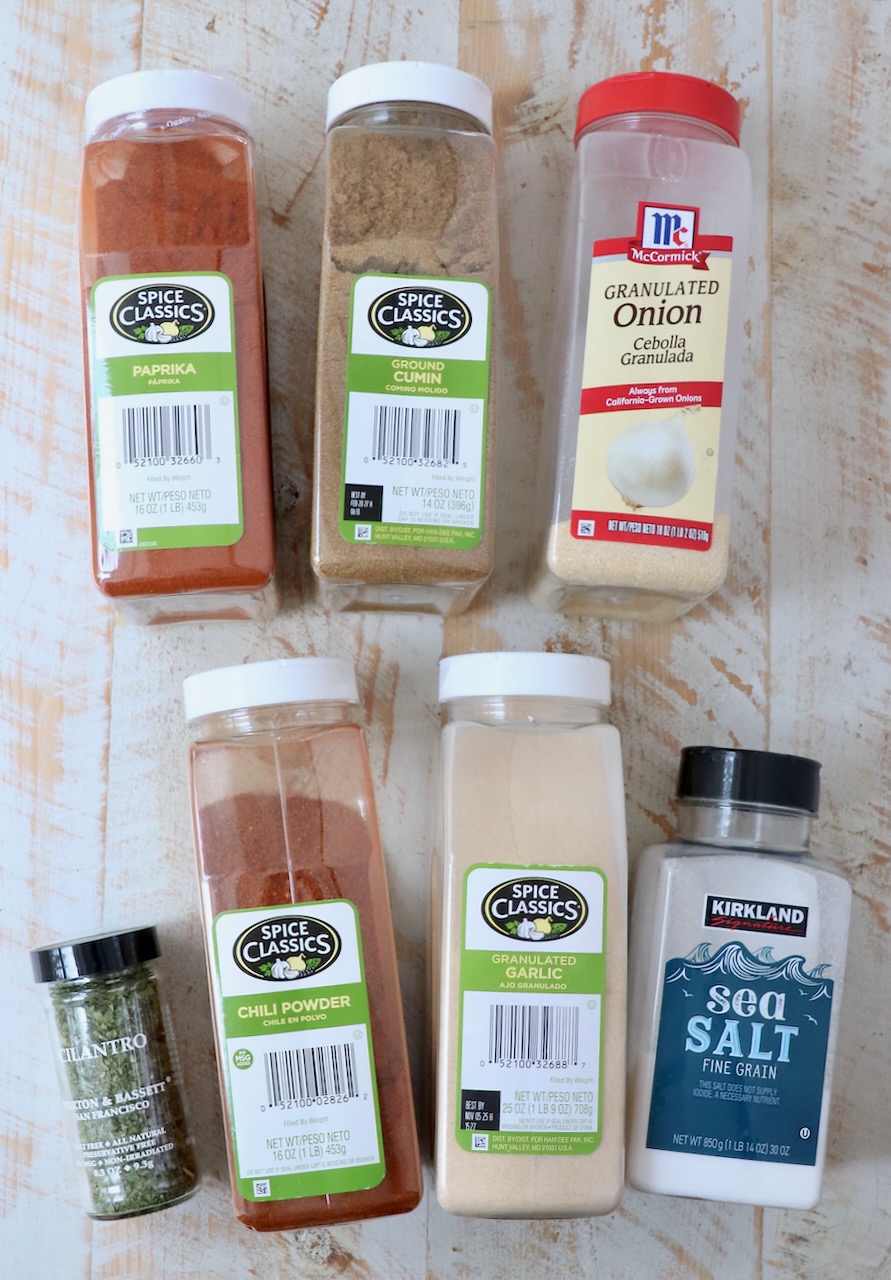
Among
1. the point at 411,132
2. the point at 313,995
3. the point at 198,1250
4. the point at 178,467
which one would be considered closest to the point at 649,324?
the point at 411,132

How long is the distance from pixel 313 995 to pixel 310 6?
0.72 meters

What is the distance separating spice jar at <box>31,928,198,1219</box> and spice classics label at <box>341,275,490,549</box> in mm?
328

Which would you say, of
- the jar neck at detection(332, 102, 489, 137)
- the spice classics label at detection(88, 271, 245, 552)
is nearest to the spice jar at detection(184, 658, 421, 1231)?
the spice classics label at detection(88, 271, 245, 552)

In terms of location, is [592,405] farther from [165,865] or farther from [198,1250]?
[198,1250]

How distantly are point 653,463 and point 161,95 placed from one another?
1.29 feet

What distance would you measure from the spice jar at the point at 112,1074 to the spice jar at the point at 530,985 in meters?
0.19

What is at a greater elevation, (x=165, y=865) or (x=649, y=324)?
(x=649, y=324)

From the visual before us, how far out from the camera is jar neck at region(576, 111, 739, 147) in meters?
0.75

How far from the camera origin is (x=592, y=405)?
742 millimetres

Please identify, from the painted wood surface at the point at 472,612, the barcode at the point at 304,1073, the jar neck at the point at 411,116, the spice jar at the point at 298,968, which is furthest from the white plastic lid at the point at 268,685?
the jar neck at the point at 411,116

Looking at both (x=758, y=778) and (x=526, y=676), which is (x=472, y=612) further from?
(x=758, y=778)

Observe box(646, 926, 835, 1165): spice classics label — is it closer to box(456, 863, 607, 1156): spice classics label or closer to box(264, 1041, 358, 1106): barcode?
box(456, 863, 607, 1156): spice classics label

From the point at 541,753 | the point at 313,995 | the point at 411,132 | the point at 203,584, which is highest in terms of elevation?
the point at 411,132

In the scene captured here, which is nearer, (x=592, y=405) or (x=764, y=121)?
(x=592, y=405)
